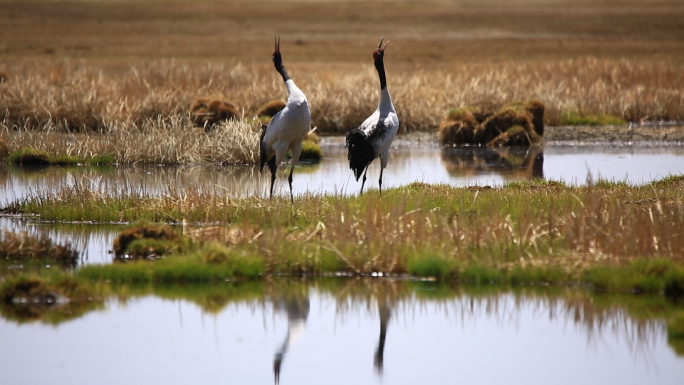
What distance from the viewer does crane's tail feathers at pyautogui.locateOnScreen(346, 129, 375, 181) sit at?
42.7ft

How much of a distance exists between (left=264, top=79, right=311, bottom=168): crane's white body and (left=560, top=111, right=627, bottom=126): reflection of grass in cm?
1414

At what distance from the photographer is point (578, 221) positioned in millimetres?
9422

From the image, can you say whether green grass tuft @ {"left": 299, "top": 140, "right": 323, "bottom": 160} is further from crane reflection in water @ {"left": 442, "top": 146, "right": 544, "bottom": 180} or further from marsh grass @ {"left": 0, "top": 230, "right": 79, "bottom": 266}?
marsh grass @ {"left": 0, "top": 230, "right": 79, "bottom": 266}

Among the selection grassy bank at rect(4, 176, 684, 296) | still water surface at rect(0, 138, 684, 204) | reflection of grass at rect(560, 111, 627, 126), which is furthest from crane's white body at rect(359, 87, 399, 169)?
reflection of grass at rect(560, 111, 627, 126)

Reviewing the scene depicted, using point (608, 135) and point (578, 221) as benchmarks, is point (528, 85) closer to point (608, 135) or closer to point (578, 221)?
point (608, 135)

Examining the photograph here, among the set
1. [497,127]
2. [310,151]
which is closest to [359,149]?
[310,151]

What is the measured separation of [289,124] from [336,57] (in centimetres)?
4733

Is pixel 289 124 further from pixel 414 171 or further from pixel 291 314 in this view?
pixel 414 171

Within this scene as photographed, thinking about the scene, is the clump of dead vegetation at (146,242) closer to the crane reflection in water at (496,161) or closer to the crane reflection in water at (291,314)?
the crane reflection in water at (291,314)

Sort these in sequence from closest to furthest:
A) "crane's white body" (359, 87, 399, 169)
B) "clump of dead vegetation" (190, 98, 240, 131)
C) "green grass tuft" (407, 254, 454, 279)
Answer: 1. "green grass tuft" (407, 254, 454, 279)
2. "crane's white body" (359, 87, 399, 169)
3. "clump of dead vegetation" (190, 98, 240, 131)

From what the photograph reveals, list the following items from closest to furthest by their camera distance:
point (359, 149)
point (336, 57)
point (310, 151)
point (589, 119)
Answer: point (359, 149)
point (310, 151)
point (589, 119)
point (336, 57)

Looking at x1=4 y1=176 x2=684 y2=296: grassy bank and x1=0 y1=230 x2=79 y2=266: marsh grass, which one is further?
x1=0 y1=230 x2=79 y2=266: marsh grass

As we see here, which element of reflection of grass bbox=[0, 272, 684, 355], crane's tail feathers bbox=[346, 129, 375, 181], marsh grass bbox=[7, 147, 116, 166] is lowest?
reflection of grass bbox=[0, 272, 684, 355]

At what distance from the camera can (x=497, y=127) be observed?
23438 millimetres
